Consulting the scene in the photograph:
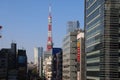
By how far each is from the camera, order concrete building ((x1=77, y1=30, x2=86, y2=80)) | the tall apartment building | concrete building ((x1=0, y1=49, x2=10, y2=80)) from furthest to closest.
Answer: concrete building ((x1=0, y1=49, x2=10, y2=80)) < concrete building ((x1=77, y1=30, x2=86, y2=80)) < the tall apartment building

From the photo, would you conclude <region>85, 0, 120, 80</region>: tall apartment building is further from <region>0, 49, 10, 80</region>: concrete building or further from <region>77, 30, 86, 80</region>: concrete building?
<region>0, 49, 10, 80</region>: concrete building

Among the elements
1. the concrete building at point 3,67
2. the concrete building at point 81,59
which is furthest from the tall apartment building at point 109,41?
the concrete building at point 3,67

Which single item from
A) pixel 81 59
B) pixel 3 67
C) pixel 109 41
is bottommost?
pixel 3 67

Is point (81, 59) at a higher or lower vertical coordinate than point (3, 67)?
higher

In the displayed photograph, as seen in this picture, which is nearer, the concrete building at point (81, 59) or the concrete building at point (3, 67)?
the concrete building at point (81, 59)

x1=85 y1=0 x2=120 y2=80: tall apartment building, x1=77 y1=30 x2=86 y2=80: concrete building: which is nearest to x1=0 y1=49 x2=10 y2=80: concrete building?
x1=77 y1=30 x2=86 y2=80: concrete building

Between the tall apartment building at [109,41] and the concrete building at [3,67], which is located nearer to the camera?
the tall apartment building at [109,41]

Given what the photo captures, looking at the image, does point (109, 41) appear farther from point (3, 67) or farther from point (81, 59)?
point (3, 67)

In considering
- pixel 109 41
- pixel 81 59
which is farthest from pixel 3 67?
pixel 109 41

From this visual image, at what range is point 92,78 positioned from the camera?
4003 inches

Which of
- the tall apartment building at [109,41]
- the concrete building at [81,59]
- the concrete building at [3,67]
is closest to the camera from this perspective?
the tall apartment building at [109,41]

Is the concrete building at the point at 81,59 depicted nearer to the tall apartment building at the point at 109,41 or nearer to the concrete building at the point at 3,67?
the tall apartment building at the point at 109,41

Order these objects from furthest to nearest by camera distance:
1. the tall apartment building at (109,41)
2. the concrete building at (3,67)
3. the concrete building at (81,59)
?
the concrete building at (3,67)
the concrete building at (81,59)
the tall apartment building at (109,41)

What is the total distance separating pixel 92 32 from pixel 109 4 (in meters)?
18.5
